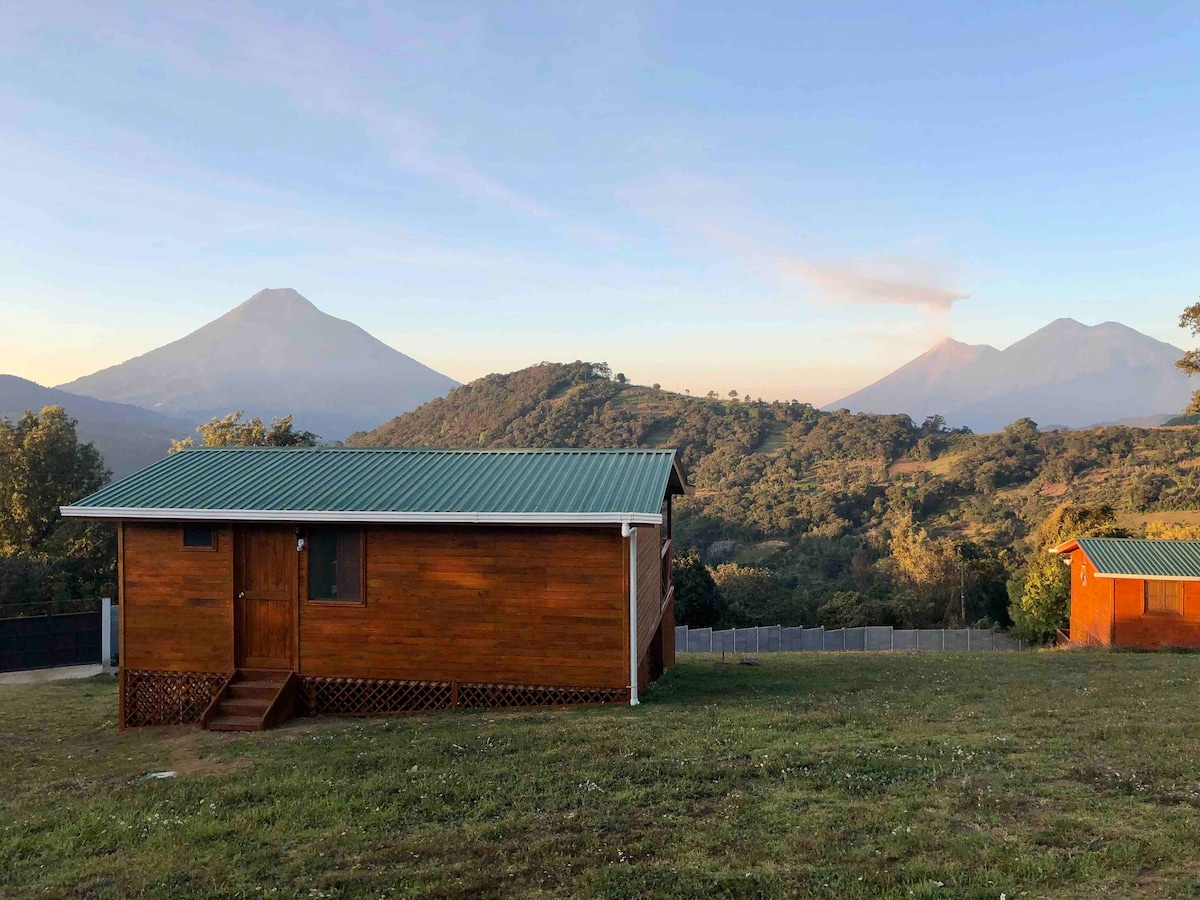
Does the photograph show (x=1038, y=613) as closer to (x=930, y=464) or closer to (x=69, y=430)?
(x=69, y=430)

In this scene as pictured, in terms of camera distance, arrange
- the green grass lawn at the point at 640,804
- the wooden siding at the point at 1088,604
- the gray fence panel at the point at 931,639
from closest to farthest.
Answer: the green grass lawn at the point at 640,804
the wooden siding at the point at 1088,604
the gray fence panel at the point at 931,639

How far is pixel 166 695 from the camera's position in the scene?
11.9 meters

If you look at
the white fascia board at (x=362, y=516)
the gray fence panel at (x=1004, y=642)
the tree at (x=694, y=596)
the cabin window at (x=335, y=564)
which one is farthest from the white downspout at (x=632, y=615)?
the gray fence panel at (x=1004, y=642)

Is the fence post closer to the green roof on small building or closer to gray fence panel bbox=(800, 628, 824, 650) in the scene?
gray fence panel bbox=(800, 628, 824, 650)

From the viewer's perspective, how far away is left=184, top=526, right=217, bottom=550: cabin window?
11.7 metres

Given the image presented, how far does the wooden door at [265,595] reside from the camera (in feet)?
38.3

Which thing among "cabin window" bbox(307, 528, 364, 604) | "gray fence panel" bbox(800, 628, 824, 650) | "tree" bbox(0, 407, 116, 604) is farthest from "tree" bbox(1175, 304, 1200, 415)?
"tree" bbox(0, 407, 116, 604)

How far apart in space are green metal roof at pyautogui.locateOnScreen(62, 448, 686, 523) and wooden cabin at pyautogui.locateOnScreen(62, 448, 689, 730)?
0.04 meters

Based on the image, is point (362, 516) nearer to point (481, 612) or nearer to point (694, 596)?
point (481, 612)

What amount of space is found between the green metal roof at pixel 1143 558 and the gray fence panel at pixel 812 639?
11684 millimetres

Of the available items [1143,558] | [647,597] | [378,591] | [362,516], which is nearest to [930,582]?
[1143,558]

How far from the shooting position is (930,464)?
81688mm

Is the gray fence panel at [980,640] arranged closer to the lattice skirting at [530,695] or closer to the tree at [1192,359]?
the tree at [1192,359]

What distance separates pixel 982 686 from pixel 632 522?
7.20 meters
